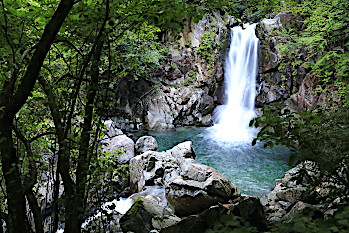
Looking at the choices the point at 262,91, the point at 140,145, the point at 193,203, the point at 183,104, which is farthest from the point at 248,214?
the point at 262,91

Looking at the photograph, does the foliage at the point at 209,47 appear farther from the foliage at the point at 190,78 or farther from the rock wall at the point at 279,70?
the rock wall at the point at 279,70

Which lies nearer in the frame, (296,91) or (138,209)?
(138,209)

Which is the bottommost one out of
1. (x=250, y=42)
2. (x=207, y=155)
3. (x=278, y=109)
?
(x=207, y=155)

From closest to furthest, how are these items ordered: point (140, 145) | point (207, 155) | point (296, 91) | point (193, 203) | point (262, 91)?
point (193, 203)
point (140, 145)
point (207, 155)
point (296, 91)
point (262, 91)

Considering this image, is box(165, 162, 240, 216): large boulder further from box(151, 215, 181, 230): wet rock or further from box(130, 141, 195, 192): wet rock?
box(130, 141, 195, 192): wet rock

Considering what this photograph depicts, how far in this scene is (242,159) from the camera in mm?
9539

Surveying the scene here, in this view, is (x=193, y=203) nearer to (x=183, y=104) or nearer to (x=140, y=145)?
(x=140, y=145)

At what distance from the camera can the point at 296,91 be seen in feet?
46.9

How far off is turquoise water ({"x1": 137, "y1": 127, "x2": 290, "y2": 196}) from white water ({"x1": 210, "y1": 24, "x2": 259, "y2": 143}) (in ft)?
9.41

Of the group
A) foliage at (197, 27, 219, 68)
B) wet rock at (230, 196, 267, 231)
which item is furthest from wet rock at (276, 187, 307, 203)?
foliage at (197, 27, 219, 68)

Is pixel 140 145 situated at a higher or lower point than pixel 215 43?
lower

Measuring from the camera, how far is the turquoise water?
7.31 metres

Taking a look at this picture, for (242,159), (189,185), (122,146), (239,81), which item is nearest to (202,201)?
(189,185)

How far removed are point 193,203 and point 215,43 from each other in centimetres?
1536
